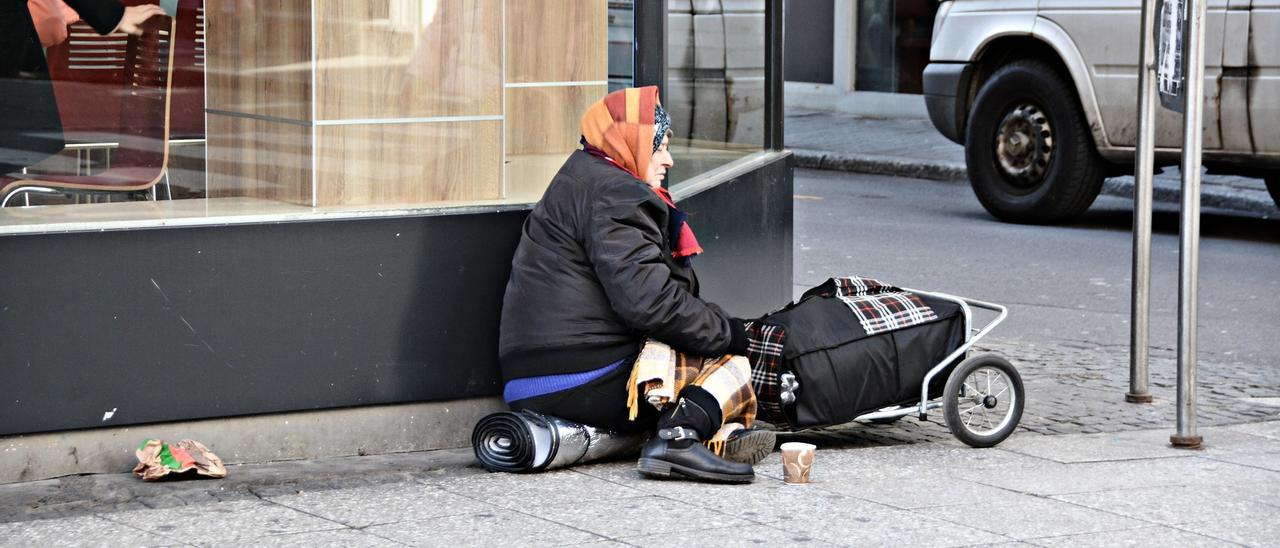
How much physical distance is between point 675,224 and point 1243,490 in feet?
5.77

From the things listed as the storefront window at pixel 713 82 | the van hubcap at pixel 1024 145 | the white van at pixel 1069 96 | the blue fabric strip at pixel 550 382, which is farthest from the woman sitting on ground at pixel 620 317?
the van hubcap at pixel 1024 145

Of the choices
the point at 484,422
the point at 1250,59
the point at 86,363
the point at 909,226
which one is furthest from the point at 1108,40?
the point at 86,363

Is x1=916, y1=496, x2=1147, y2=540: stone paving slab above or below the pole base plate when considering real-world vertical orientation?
below

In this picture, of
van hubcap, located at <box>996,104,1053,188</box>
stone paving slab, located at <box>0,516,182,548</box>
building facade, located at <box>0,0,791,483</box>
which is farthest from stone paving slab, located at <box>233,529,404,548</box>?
van hubcap, located at <box>996,104,1053,188</box>

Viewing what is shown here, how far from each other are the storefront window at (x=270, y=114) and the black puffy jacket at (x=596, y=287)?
0.49 meters

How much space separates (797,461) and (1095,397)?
2053 millimetres

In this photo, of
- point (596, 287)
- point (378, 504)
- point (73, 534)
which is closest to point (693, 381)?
point (596, 287)

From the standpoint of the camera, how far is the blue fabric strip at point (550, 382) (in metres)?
5.26

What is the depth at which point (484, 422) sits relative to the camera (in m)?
5.29

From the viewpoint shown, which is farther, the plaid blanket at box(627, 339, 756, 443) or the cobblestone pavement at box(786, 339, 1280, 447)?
the cobblestone pavement at box(786, 339, 1280, 447)

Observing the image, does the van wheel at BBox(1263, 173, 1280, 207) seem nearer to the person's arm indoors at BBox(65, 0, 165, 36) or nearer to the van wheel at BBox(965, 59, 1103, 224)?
the van wheel at BBox(965, 59, 1103, 224)

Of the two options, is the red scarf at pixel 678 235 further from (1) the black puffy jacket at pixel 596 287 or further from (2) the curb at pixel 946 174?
(2) the curb at pixel 946 174

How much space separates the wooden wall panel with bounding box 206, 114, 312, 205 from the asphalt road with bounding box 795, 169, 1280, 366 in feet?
11.8

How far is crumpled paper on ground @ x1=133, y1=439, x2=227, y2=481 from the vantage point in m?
5.05
